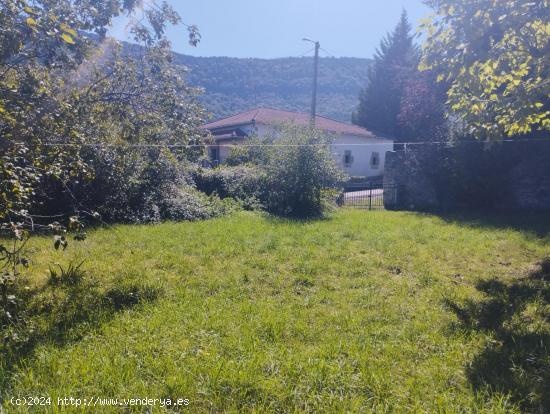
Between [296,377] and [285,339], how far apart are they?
1.83 feet

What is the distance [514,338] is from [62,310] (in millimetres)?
4161

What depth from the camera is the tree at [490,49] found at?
13.6 feet

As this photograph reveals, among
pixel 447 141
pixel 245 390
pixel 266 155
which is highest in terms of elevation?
pixel 447 141

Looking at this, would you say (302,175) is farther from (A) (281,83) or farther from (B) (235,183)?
(A) (281,83)

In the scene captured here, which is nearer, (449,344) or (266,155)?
(449,344)

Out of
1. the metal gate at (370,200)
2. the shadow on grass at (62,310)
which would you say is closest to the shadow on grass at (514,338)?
the shadow on grass at (62,310)

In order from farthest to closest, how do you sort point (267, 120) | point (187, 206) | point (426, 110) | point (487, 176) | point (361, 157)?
1. point (361, 157)
2. point (267, 120)
3. point (426, 110)
4. point (487, 176)
5. point (187, 206)

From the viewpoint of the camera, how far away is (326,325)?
3486 millimetres

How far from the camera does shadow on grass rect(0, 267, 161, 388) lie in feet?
9.44

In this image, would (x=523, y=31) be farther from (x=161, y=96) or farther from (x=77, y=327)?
(x=77, y=327)

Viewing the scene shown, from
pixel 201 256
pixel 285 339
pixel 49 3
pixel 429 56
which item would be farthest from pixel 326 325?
pixel 49 3

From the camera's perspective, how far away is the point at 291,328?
11.1 ft

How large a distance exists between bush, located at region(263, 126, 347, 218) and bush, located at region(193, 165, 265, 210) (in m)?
0.64

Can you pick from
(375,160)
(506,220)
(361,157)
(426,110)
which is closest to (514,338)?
(506,220)
